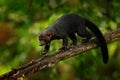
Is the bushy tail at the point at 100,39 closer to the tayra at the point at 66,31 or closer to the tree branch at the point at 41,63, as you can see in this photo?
the tayra at the point at 66,31

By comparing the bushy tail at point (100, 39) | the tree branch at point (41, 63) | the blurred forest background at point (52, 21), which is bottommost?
the tree branch at point (41, 63)

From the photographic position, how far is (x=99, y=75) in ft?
23.9

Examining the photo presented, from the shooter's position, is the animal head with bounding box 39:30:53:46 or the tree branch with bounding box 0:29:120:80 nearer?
the tree branch with bounding box 0:29:120:80

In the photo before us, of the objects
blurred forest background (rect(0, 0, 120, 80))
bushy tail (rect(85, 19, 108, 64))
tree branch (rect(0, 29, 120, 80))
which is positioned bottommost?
tree branch (rect(0, 29, 120, 80))

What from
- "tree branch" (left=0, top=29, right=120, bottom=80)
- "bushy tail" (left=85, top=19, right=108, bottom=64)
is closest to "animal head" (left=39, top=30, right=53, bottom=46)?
"tree branch" (left=0, top=29, right=120, bottom=80)

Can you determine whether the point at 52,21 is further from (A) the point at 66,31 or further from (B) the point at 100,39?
(B) the point at 100,39

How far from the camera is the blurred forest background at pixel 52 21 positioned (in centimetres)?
563

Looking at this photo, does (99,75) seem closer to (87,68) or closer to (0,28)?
(87,68)

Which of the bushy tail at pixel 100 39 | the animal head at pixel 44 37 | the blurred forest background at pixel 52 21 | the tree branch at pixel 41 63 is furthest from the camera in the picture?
the blurred forest background at pixel 52 21

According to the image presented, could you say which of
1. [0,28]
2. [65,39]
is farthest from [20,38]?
[65,39]

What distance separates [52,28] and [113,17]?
265 cm

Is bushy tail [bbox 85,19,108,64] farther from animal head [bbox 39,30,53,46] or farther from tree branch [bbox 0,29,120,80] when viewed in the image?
animal head [bbox 39,30,53,46]

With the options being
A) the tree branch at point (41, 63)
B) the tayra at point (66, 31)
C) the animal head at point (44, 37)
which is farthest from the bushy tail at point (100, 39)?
the animal head at point (44, 37)

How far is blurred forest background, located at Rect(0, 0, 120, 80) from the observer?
5.63m
